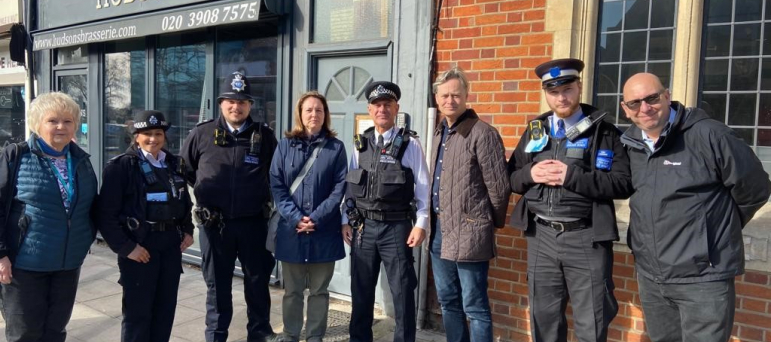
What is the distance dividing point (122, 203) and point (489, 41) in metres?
2.78

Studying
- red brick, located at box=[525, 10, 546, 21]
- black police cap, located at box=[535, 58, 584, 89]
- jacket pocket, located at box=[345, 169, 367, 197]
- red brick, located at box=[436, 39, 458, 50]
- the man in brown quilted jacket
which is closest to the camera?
black police cap, located at box=[535, 58, 584, 89]

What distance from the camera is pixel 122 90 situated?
291 inches

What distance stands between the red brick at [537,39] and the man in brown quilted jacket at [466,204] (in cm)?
80

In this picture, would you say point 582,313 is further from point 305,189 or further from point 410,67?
point 410,67

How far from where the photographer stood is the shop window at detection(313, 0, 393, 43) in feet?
16.0

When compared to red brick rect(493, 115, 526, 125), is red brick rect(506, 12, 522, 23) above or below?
above

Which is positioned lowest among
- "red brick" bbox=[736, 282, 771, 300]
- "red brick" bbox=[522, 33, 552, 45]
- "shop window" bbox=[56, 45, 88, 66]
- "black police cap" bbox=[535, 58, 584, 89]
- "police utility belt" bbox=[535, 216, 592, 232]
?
"red brick" bbox=[736, 282, 771, 300]

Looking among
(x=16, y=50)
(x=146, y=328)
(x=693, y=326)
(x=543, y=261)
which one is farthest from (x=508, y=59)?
(x=16, y=50)

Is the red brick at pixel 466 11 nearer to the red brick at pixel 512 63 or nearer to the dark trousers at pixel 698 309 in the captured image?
the red brick at pixel 512 63

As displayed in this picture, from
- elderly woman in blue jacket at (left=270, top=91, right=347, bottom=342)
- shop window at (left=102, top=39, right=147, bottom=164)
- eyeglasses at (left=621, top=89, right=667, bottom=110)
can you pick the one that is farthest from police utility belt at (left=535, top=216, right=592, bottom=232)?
shop window at (left=102, top=39, right=147, bottom=164)

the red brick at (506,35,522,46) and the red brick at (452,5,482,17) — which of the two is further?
the red brick at (452,5,482,17)

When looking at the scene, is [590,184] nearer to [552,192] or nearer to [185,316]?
[552,192]

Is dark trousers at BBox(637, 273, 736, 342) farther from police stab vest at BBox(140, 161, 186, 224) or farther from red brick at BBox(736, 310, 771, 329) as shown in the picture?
police stab vest at BBox(140, 161, 186, 224)

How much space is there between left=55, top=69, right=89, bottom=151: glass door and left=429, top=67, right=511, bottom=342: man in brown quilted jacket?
6.52 m
